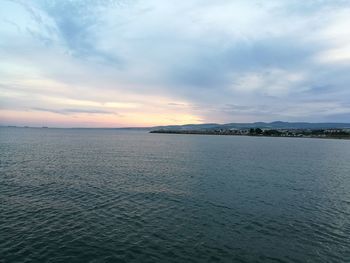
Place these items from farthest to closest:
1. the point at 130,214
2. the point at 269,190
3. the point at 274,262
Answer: the point at 269,190
the point at 130,214
the point at 274,262

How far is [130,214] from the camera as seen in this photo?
27391 millimetres

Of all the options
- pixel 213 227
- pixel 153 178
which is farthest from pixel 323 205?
pixel 153 178

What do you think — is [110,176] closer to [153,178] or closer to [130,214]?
[153,178]

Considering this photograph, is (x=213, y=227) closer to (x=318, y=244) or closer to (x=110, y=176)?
(x=318, y=244)

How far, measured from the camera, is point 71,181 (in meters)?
42.7

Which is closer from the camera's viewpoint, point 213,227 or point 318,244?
point 318,244

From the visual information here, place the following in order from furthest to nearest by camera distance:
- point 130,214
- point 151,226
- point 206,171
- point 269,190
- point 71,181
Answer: point 206,171
point 71,181
point 269,190
point 130,214
point 151,226

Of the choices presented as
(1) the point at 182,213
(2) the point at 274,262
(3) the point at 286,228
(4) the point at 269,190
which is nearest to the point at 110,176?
(1) the point at 182,213

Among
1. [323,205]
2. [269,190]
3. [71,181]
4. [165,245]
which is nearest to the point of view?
[165,245]

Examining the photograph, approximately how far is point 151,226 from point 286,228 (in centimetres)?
1212

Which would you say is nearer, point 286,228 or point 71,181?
point 286,228

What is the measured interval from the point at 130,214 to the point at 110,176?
21369mm

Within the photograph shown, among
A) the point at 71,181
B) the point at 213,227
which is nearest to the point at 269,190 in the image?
the point at 213,227

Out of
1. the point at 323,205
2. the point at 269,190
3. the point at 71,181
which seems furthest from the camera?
the point at 71,181
